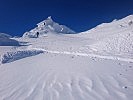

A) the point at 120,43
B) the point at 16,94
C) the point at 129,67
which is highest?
the point at 120,43

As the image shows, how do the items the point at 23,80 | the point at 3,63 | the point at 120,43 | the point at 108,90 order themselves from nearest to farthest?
1. the point at 108,90
2. the point at 23,80
3. the point at 3,63
4. the point at 120,43

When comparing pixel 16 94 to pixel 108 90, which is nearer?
→ pixel 108 90

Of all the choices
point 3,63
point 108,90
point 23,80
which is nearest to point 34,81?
point 23,80

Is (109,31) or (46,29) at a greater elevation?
(46,29)

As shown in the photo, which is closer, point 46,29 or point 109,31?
point 109,31

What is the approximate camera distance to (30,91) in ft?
31.6

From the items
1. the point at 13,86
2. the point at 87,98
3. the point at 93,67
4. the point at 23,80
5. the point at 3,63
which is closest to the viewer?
the point at 87,98

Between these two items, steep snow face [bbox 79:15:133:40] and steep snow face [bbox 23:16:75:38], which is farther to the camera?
steep snow face [bbox 23:16:75:38]

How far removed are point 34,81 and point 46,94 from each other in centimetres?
262

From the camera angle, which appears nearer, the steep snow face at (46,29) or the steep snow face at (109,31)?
the steep snow face at (109,31)

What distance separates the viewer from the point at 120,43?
21.3 meters

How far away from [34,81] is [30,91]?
1.78 meters

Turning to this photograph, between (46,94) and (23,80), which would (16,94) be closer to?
(46,94)

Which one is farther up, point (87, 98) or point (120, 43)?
point (120, 43)
